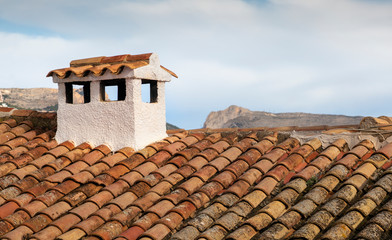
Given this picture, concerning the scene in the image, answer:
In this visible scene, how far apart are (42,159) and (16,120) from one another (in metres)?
2.31

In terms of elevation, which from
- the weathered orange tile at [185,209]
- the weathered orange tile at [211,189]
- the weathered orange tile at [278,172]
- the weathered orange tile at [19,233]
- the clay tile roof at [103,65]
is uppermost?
the clay tile roof at [103,65]

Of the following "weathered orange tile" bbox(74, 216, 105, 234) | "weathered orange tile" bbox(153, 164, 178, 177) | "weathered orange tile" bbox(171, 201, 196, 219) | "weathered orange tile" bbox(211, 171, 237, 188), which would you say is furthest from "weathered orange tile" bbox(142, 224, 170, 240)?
"weathered orange tile" bbox(153, 164, 178, 177)

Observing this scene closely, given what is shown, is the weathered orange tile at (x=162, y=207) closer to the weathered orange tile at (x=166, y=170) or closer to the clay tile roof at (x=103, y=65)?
the weathered orange tile at (x=166, y=170)

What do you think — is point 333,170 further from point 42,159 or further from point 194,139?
point 42,159

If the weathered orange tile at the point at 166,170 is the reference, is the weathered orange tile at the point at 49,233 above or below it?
below

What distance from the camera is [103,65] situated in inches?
305

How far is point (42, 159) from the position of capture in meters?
7.18

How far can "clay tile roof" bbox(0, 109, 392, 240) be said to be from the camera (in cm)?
460

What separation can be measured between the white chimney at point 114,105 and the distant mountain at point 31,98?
1520 cm

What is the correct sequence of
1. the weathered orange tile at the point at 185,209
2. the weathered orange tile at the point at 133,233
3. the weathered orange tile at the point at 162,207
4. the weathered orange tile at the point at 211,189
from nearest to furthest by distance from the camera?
the weathered orange tile at the point at 133,233
the weathered orange tile at the point at 185,209
the weathered orange tile at the point at 162,207
the weathered orange tile at the point at 211,189

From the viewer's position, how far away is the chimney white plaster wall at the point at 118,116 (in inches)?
282

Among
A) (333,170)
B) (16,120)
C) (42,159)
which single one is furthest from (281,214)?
(16,120)

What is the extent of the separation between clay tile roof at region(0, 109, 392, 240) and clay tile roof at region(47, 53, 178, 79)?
4.07 feet

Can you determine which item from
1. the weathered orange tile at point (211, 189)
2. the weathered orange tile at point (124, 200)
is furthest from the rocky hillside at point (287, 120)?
the weathered orange tile at point (124, 200)
